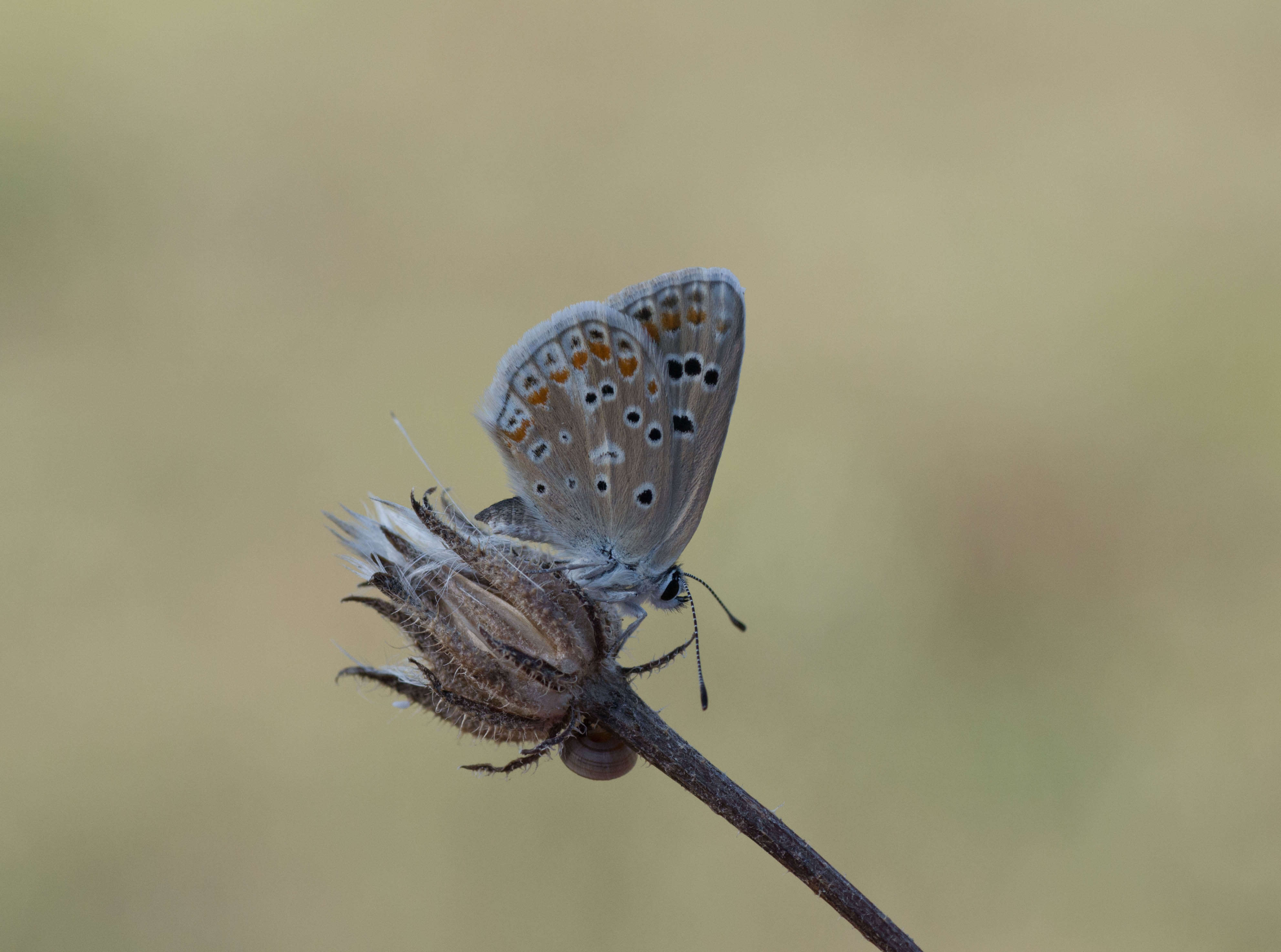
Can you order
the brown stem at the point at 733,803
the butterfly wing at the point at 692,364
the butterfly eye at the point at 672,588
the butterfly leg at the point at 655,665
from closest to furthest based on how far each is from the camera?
1. the brown stem at the point at 733,803
2. the butterfly leg at the point at 655,665
3. the butterfly wing at the point at 692,364
4. the butterfly eye at the point at 672,588

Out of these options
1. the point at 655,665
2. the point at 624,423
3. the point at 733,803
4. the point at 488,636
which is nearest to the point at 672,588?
the point at 655,665

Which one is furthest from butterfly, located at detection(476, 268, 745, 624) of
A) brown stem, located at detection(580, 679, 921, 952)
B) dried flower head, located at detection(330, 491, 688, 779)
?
brown stem, located at detection(580, 679, 921, 952)

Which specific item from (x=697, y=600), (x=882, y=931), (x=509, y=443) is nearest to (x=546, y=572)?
(x=509, y=443)

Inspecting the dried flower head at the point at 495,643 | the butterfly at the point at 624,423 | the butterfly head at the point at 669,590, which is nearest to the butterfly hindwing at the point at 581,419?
the butterfly at the point at 624,423

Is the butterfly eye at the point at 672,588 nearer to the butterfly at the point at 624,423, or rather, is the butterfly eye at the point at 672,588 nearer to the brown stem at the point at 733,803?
the butterfly at the point at 624,423

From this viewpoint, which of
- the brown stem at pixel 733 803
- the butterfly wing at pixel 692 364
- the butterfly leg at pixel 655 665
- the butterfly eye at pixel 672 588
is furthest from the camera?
the butterfly eye at pixel 672 588

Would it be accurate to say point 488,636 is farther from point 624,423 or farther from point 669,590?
point 624,423

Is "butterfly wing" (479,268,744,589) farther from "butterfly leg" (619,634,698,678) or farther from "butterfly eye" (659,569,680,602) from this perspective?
"butterfly leg" (619,634,698,678)

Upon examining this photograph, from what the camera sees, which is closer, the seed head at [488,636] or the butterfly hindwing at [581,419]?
the seed head at [488,636]
